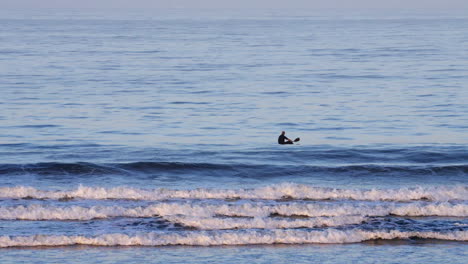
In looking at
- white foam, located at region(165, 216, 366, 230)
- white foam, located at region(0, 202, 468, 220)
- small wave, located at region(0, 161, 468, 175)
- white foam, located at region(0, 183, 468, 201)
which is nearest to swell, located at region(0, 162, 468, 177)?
small wave, located at region(0, 161, 468, 175)

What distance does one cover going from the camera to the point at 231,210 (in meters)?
19.3

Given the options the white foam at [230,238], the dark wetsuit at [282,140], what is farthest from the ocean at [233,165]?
the dark wetsuit at [282,140]

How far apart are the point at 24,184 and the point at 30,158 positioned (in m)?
4.57

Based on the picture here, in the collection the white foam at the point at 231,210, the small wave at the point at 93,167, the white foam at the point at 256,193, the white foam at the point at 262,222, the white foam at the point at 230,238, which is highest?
the small wave at the point at 93,167

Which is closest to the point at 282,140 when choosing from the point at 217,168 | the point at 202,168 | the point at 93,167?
the point at 217,168

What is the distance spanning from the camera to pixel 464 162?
2677 cm

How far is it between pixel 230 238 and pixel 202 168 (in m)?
9.02

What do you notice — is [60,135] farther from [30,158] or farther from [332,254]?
[332,254]

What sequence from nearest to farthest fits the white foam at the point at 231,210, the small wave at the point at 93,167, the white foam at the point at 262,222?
the white foam at the point at 262,222
the white foam at the point at 231,210
the small wave at the point at 93,167

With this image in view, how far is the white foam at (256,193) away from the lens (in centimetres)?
2098

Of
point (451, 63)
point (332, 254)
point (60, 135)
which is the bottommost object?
point (332, 254)

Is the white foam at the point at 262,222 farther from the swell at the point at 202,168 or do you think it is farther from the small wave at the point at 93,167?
the small wave at the point at 93,167

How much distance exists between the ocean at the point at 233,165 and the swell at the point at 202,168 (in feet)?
0.22

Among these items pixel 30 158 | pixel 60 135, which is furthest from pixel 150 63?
pixel 30 158
